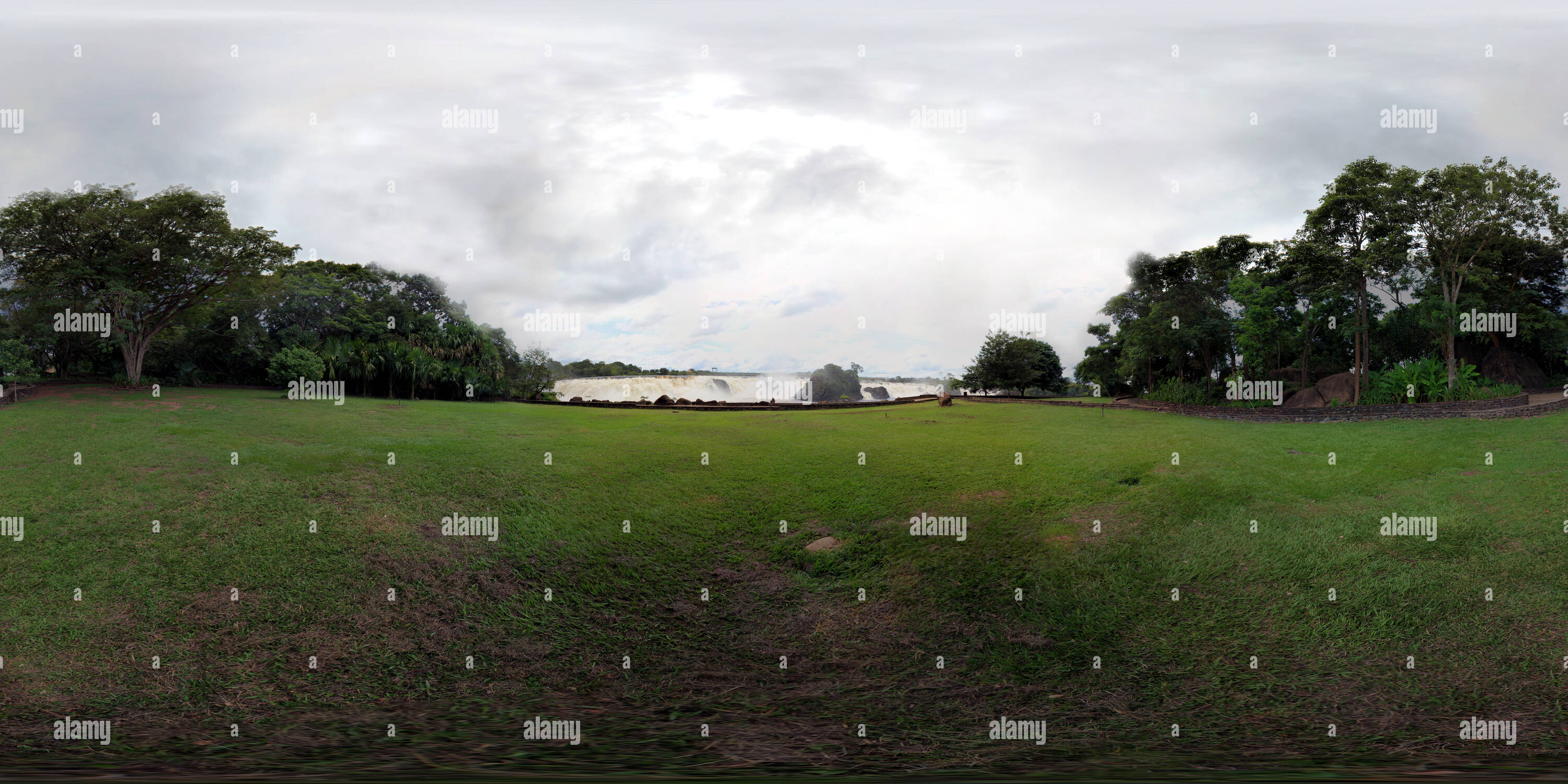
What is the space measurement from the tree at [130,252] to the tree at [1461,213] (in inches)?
1486

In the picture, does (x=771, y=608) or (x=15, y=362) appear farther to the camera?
(x=15, y=362)

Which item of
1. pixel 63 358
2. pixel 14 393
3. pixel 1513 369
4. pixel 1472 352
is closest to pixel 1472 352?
pixel 1472 352

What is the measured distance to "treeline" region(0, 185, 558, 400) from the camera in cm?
1969

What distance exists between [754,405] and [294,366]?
15192mm

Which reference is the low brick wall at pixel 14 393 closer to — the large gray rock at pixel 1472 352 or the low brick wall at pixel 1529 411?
the low brick wall at pixel 1529 411

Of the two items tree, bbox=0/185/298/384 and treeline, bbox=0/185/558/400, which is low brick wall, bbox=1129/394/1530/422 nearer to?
treeline, bbox=0/185/558/400

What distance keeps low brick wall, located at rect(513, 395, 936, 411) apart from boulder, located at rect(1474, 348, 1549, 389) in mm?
20801

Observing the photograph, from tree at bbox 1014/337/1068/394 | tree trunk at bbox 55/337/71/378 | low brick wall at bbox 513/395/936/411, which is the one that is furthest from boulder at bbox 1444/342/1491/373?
tree trunk at bbox 55/337/71/378

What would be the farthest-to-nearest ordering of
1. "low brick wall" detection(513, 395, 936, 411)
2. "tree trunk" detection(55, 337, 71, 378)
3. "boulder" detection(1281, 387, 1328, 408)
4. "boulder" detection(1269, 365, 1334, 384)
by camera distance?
"boulder" detection(1269, 365, 1334, 384)
"boulder" detection(1281, 387, 1328, 408)
"tree trunk" detection(55, 337, 71, 378)
"low brick wall" detection(513, 395, 936, 411)

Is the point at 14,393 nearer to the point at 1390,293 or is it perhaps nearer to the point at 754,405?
the point at 754,405

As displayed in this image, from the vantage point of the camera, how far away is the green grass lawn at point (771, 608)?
4.91 meters

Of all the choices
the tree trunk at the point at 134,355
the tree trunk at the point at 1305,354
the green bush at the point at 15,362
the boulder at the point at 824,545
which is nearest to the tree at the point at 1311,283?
the tree trunk at the point at 1305,354

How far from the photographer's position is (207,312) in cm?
2353

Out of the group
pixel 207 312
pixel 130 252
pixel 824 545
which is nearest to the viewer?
pixel 824 545
